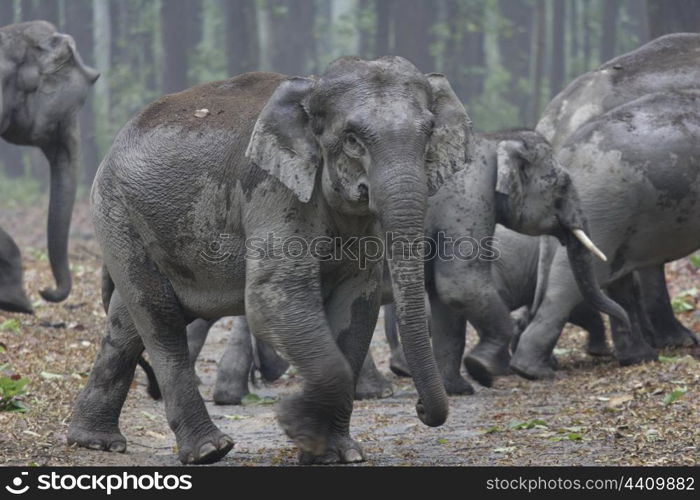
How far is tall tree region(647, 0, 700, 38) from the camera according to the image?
15.4 meters

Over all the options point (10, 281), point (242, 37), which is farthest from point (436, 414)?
point (242, 37)

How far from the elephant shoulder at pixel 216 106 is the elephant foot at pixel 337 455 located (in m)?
1.56

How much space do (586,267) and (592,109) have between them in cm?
237

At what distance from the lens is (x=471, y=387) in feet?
31.0

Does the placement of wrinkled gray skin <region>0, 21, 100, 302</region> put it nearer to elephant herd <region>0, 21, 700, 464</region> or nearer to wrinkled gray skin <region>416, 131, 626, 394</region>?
elephant herd <region>0, 21, 700, 464</region>

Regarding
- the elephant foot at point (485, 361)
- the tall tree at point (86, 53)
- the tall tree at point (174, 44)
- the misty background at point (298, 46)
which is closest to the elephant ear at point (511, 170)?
the elephant foot at point (485, 361)

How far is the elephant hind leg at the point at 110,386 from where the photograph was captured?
7184 mm

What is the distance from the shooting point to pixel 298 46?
41.3 m

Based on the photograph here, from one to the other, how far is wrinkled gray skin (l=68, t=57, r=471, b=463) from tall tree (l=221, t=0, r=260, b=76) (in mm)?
25897

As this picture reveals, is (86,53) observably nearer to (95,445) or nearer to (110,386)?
(110,386)

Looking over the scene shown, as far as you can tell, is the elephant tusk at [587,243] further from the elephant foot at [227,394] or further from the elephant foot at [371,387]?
the elephant foot at [227,394]

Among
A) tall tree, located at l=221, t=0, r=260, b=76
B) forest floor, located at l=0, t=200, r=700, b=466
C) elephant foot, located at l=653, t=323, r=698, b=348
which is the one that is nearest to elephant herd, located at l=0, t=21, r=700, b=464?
elephant foot, located at l=653, t=323, r=698, b=348

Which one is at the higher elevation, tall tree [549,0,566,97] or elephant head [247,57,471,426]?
elephant head [247,57,471,426]

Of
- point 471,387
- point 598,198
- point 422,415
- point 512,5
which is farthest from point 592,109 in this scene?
point 512,5
